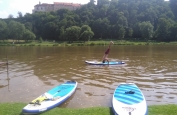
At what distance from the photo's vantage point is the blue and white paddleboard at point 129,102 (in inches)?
365

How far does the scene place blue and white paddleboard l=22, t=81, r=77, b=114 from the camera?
32.1ft

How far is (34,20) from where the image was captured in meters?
130

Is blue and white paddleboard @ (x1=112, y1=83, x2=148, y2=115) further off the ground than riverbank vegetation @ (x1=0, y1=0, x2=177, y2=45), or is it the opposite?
riverbank vegetation @ (x1=0, y1=0, x2=177, y2=45)

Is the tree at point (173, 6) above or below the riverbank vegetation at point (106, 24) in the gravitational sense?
above

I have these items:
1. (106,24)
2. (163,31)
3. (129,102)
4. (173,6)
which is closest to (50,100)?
(129,102)

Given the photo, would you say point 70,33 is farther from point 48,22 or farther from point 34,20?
point 34,20

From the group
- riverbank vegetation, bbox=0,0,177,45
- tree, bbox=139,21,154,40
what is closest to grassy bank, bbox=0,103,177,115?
riverbank vegetation, bbox=0,0,177,45

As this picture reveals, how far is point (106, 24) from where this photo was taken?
113 metres

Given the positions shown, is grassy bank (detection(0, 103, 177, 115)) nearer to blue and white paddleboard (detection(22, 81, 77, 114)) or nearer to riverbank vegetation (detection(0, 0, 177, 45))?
blue and white paddleboard (detection(22, 81, 77, 114))

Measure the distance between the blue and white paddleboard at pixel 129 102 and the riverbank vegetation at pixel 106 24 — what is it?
78.2 m

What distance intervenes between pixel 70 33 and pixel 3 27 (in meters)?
34.7

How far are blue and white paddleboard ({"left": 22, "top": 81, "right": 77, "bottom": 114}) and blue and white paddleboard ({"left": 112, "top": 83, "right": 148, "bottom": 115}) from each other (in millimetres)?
2947

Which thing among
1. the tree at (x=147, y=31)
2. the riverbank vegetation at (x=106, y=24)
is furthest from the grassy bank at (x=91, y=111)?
the tree at (x=147, y=31)

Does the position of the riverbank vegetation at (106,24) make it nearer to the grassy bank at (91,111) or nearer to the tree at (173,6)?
the tree at (173,6)
